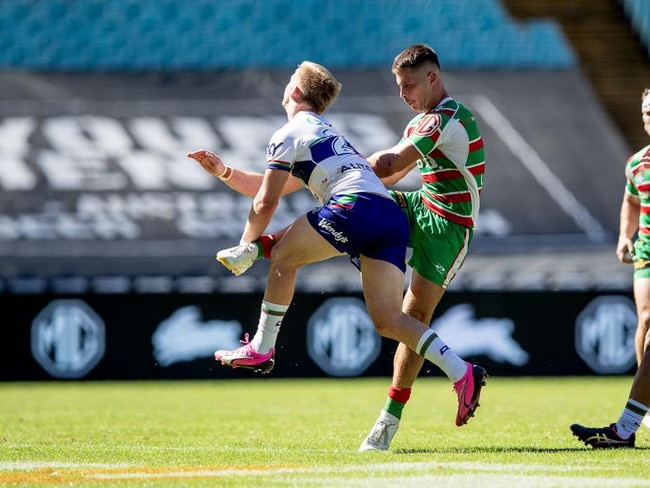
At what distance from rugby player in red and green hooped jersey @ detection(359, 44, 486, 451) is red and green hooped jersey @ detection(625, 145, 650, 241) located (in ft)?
3.77

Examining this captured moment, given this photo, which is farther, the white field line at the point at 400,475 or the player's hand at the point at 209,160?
the player's hand at the point at 209,160

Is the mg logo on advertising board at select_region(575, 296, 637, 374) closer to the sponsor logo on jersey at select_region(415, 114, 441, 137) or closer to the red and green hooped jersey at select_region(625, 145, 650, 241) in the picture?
the red and green hooped jersey at select_region(625, 145, 650, 241)

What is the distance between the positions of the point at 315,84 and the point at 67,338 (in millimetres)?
7543

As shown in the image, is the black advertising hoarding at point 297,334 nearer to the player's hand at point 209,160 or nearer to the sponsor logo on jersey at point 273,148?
the player's hand at point 209,160

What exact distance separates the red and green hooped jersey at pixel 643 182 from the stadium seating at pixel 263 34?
27.4ft

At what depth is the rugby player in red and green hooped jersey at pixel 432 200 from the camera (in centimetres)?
629

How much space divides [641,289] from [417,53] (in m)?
1.97

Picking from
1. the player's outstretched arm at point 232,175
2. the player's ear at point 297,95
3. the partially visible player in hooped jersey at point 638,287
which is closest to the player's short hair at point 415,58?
the player's ear at point 297,95

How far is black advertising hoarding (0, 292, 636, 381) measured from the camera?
12.9m

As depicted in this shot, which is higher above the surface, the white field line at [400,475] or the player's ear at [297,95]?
the player's ear at [297,95]

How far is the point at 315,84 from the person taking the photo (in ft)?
20.2

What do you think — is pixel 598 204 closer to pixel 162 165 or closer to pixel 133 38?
pixel 162 165

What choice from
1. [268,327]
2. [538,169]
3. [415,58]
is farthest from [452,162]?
[538,169]

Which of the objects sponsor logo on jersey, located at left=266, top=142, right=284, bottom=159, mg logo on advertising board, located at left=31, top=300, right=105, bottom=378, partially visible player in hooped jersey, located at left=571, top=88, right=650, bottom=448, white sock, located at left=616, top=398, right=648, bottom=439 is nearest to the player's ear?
sponsor logo on jersey, located at left=266, top=142, right=284, bottom=159
